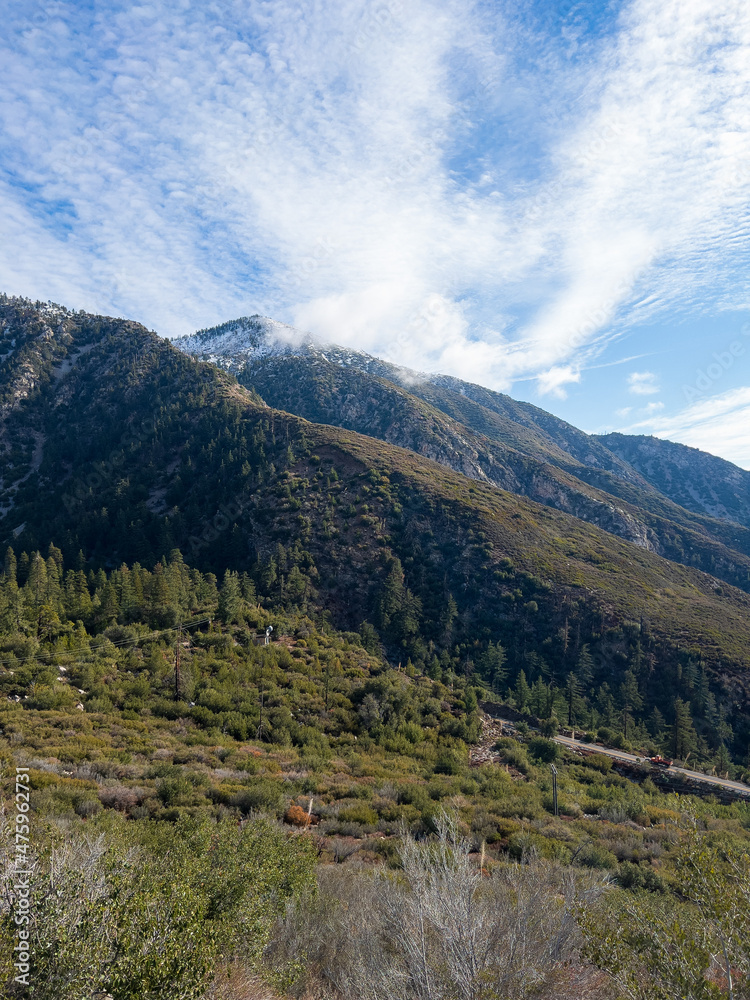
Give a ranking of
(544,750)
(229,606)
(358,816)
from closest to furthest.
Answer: (358,816) < (544,750) < (229,606)

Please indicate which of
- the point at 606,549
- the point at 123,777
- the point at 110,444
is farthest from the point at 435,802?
the point at 110,444

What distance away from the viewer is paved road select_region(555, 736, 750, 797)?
2748 cm

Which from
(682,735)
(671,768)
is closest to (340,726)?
(671,768)

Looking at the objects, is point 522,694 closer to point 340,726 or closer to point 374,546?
point 340,726

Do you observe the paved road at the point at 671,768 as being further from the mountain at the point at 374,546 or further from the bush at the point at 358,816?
the bush at the point at 358,816

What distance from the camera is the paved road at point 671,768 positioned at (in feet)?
90.2

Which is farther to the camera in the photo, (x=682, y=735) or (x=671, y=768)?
(x=682, y=735)

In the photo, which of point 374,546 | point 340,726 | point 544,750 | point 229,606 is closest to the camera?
point 340,726

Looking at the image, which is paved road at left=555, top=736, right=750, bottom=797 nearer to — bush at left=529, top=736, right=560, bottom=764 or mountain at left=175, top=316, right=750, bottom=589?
bush at left=529, top=736, right=560, bottom=764

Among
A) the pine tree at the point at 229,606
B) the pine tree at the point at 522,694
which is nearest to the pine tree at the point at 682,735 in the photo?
the pine tree at the point at 522,694

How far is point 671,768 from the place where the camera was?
94.2 ft

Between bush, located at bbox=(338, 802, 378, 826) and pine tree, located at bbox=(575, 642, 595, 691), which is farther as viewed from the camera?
pine tree, located at bbox=(575, 642, 595, 691)

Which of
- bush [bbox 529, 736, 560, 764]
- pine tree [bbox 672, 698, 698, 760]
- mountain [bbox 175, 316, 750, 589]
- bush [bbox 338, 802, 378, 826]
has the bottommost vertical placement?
pine tree [bbox 672, 698, 698, 760]

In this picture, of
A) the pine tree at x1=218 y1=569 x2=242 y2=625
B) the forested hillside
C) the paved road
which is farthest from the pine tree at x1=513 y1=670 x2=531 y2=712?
the pine tree at x1=218 y1=569 x2=242 y2=625
